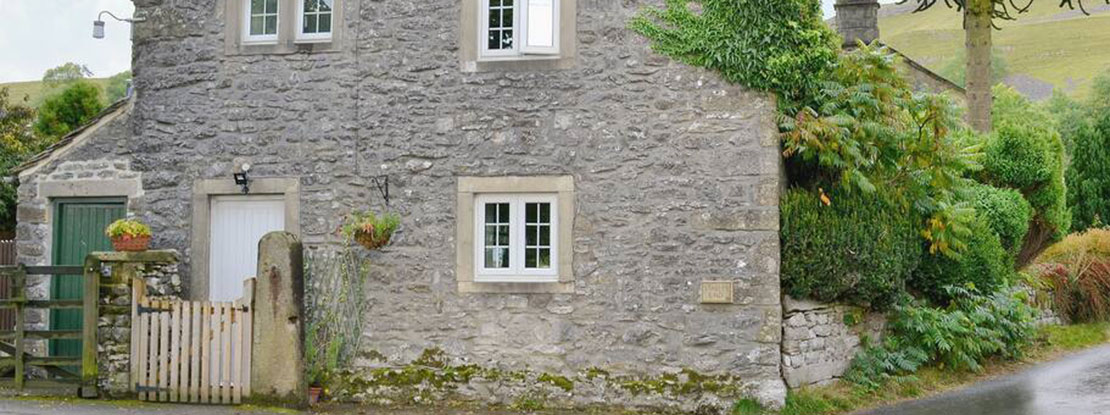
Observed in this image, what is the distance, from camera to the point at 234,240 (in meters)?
13.8

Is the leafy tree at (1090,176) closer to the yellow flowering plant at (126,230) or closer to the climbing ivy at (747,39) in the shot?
the climbing ivy at (747,39)

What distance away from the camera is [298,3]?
44.6 ft

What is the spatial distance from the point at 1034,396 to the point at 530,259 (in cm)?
573

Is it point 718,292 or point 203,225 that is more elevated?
point 203,225

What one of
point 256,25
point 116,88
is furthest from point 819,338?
point 116,88

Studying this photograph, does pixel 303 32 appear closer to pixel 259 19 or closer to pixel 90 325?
pixel 259 19

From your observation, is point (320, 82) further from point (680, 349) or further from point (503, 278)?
point (680, 349)

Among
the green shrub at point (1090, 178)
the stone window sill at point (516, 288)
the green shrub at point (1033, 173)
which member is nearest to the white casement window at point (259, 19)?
the stone window sill at point (516, 288)

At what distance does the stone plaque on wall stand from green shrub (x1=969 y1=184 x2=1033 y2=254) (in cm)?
683

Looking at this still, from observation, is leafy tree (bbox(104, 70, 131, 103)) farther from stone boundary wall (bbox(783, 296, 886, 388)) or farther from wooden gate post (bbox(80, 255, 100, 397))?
stone boundary wall (bbox(783, 296, 886, 388))

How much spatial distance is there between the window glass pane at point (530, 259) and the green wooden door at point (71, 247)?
17.7 ft

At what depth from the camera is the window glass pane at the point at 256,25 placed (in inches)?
541

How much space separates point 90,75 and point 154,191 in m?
89.0

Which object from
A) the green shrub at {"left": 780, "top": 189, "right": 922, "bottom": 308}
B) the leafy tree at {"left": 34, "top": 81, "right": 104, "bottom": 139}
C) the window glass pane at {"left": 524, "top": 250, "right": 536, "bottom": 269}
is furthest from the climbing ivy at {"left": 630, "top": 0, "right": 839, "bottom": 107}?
the leafy tree at {"left": 34, "top": 81, "right": 104, "bottom": 139}
